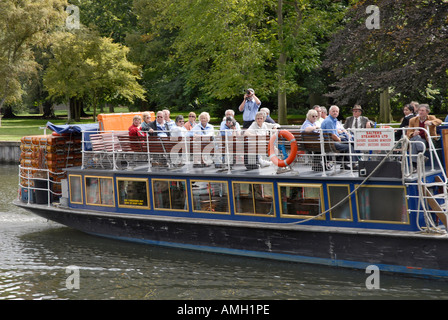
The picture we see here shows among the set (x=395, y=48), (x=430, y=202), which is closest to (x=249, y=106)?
(x=430, y=202)

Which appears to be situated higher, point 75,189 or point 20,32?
point 20,32

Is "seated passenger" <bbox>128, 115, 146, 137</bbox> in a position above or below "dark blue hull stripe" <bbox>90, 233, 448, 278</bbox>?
above

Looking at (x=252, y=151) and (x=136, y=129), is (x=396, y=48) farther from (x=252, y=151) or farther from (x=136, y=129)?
(x=136, y=129)

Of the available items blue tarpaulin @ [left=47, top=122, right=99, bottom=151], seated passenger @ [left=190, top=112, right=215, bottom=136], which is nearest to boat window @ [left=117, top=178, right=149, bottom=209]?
blue tarpaulin @ [left=47, top=122, right=99, bottom=151]

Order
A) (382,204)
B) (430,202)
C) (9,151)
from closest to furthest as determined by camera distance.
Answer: (430,202)
(382,204)
(9,151)

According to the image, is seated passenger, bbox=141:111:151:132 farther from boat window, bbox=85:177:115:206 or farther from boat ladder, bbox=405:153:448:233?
boat ladder, bbox=405:153:448:233

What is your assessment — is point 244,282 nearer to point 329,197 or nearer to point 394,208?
point 329,197

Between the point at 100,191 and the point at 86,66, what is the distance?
119 ft

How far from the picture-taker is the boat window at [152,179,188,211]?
1614cm

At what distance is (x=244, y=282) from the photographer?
1400 cm

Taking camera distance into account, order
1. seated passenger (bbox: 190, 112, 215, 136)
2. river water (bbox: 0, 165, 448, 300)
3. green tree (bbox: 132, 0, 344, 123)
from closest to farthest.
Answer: river water (bbox: 0, 165, 448, 300) < seated passenger (bbox: 190, 112, 215, 136) < green tree (bbox: 132, 0, 344, 123)

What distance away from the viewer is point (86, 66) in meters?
51.9

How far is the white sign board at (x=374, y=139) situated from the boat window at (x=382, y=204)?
88 cm

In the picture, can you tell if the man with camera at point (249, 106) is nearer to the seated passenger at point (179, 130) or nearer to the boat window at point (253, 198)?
the seated passenger at point (179, 130)
